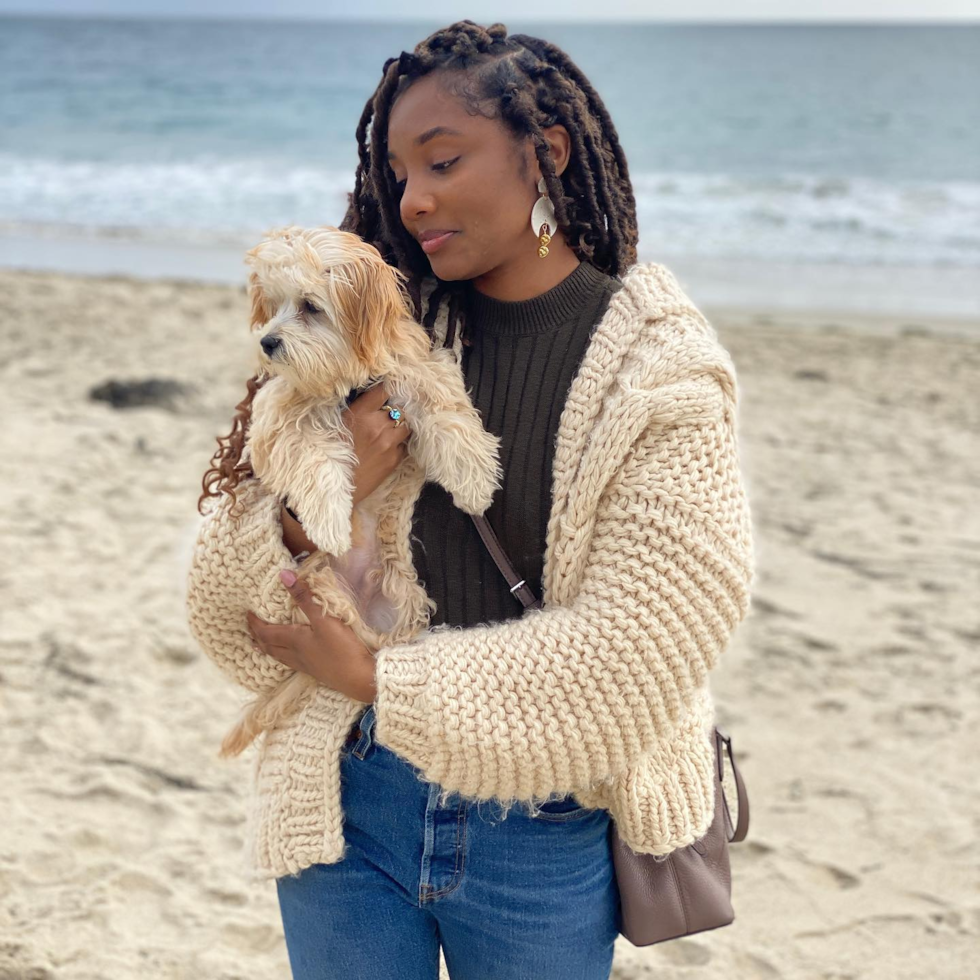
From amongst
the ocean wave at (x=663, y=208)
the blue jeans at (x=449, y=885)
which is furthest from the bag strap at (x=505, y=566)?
the ocean wave at (x=663, y=208)

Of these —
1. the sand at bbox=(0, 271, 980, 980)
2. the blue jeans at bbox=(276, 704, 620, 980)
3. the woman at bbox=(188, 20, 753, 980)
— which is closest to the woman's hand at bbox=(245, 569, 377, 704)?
the woman at bbox=(188, 20, 753, 980)

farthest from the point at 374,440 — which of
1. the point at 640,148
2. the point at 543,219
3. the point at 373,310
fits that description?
the point at 640,148

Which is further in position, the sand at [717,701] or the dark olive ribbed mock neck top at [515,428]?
the sand at [717,701]

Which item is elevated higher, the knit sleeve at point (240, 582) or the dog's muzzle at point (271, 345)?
the dog's muzzle at point (271, 345)

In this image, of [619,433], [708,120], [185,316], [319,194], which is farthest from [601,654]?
[708,120]

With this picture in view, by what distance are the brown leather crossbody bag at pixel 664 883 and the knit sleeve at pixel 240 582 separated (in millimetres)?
353

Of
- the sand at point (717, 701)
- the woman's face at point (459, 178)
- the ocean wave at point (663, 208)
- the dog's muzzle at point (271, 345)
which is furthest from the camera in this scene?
the ocean wave at point (663, 208)

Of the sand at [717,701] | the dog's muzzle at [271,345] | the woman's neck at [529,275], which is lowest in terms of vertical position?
the sand at [717,701]

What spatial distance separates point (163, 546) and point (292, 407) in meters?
4.07

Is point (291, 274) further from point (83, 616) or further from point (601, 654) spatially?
point (83, 616)

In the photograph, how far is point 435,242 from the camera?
172cm

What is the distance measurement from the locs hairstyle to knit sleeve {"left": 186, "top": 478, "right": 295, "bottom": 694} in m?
0.05

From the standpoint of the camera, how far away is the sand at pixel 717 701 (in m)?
3.28

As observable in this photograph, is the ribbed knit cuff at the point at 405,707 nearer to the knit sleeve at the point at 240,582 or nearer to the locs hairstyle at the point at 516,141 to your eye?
the knit sleeve at the point at 240,582
